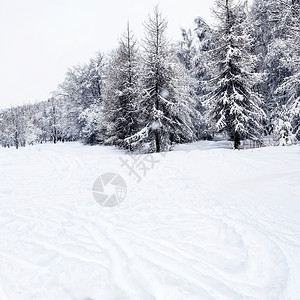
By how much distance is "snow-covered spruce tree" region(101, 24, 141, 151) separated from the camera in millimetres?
20875

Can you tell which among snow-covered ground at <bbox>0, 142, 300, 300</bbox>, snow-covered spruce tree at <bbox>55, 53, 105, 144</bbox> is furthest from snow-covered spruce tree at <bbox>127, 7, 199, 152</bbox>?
snow-covered spruce tree at <bbox>55, 53, 105, 144</bbox>

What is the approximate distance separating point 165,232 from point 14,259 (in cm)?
260

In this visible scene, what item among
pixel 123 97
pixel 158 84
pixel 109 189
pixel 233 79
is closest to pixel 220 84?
pixel 233 79

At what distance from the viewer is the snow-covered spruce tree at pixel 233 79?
54.9 feet

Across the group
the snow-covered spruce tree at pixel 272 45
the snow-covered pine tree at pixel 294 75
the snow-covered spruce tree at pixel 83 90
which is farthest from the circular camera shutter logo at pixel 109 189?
the snow-covered spruce tree at pixel 83 90

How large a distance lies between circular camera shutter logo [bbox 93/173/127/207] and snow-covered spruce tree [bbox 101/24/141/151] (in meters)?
10.5

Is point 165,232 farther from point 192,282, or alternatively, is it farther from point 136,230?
point 192,282

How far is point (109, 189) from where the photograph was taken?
834 cm

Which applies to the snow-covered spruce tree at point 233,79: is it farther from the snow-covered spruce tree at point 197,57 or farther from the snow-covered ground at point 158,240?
the snow-covered ground at point 158,240

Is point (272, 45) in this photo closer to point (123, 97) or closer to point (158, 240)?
point (123, 97)

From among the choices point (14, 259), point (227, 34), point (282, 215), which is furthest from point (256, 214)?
point (227, 34)

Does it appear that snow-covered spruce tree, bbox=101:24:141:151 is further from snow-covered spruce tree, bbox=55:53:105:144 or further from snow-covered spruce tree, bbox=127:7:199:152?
snow-covered spruce tree, bbox=55:53:105:144

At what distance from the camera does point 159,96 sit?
57.9 ft

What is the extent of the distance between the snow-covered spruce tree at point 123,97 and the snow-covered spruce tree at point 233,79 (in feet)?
22.2
